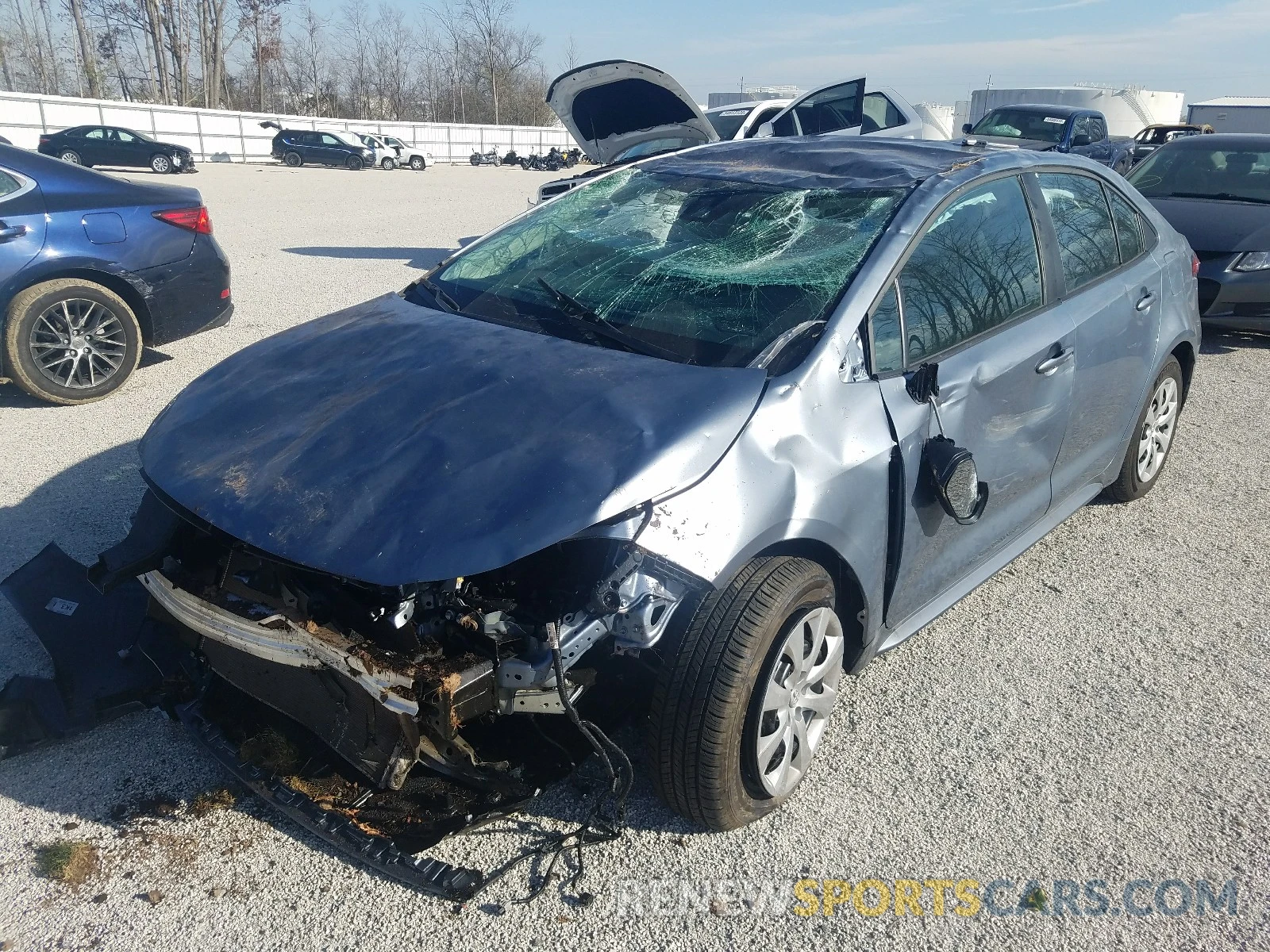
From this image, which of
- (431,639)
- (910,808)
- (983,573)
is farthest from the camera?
(983,573)

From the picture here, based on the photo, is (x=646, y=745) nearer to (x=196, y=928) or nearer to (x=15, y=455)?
(x=196, y=928)

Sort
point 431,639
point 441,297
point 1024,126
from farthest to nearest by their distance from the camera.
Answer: point 1024,126
point 441,297
point 431,639

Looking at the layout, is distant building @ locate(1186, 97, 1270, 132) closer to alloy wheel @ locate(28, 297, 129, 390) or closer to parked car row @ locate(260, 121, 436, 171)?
parked car row @ locate(260, 121, 436, 171)

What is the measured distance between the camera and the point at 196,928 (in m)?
2.25

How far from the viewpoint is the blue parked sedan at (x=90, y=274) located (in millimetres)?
5465

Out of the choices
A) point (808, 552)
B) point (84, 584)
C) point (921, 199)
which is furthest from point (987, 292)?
point (84, 584)

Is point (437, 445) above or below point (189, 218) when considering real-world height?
above

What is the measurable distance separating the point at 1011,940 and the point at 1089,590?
6.60ft

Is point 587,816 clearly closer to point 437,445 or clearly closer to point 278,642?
point 278,642

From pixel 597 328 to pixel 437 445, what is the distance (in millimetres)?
772

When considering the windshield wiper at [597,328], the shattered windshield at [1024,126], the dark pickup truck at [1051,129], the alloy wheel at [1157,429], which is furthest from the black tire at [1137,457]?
the shattered windshield at [1024,126]

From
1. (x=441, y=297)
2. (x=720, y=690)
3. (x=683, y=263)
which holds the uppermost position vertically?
(x=683, y=263)

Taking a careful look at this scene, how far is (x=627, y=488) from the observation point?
221 cm

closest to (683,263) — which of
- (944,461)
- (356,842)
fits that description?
(944,461)
